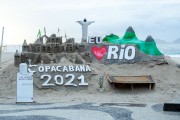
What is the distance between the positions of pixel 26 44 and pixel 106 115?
9.02 meters

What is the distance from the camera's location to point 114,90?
16.7m

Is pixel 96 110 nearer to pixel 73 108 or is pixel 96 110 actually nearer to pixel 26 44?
pixel 73 108

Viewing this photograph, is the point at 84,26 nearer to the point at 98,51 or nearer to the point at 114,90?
the point at 98,51

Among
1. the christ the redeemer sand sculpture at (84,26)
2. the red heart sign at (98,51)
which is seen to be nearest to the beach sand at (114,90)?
the red heart sign at (98,51)

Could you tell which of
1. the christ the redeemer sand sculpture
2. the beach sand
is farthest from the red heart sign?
the christ the redeemer sand sculpture

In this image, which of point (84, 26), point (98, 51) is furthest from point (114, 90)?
point (84, 26)

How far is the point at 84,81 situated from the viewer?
1705 centimetres

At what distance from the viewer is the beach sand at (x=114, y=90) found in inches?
599

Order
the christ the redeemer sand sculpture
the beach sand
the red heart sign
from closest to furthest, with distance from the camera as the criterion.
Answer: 1. the beach sand
2. the red heart sign
3. the christ the redeemer sand sculpture

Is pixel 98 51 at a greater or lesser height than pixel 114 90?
greater

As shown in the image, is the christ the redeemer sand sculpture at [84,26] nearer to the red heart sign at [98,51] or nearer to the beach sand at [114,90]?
the red heart sign at [98,51]

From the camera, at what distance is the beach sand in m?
15.2

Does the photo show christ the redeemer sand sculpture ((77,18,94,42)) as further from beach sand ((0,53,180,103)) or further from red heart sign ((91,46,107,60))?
beach sand ((0,53,180,103))

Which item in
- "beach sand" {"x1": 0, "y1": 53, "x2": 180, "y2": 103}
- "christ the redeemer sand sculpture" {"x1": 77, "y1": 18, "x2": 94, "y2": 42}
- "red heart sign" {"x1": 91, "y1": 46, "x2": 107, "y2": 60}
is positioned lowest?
"beach sand" {"x1": 0, "y1": 53, "x2": 180, "y2": 103}
